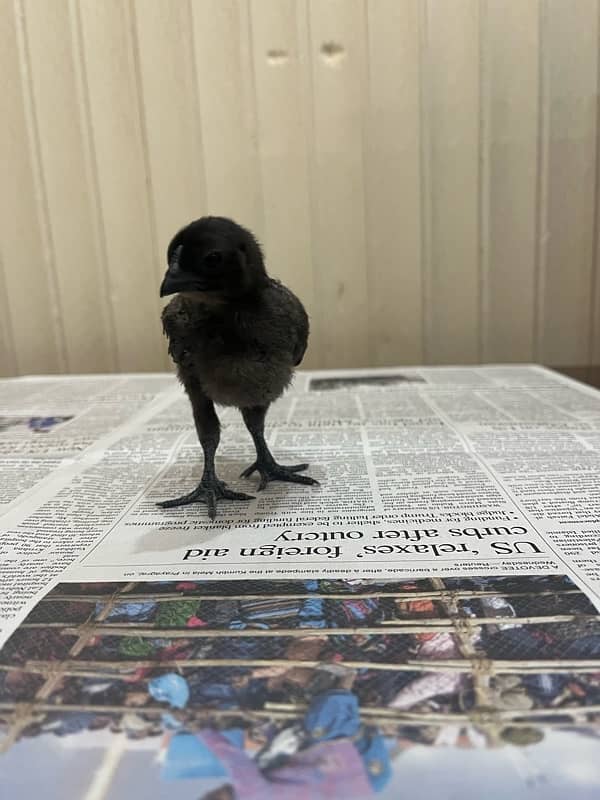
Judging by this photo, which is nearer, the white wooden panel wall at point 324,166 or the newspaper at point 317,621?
the newspaper at point 317,621

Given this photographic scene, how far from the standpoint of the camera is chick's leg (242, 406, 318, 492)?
93 cm

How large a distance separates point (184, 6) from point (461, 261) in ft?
3.33

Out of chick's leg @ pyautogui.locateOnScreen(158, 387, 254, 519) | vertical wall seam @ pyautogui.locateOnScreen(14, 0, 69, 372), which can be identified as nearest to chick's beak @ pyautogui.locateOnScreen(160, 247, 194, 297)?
chick's leg @ pyautogui.locateOnScreen(158, 387, 254, 519)

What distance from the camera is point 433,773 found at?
14.8 inches

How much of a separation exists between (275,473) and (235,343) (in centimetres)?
25

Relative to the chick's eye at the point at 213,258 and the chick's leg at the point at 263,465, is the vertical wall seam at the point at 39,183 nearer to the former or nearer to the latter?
the chick's leg at the point at 263,465

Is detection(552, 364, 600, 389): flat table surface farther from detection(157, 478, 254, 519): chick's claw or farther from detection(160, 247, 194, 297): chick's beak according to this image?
detection(160, 247, 194, 297): chick's beak

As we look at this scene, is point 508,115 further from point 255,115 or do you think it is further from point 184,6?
point 184,6

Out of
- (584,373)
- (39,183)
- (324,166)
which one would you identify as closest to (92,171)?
(39,183)

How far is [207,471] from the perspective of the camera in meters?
0.87

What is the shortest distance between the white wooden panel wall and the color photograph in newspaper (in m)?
1.25

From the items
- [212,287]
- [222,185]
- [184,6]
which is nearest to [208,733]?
[212,287]

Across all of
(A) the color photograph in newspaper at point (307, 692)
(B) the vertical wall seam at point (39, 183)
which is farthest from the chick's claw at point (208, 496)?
(B) the vertical wall seam at point (39, 183)

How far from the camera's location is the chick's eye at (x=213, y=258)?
0.70m
